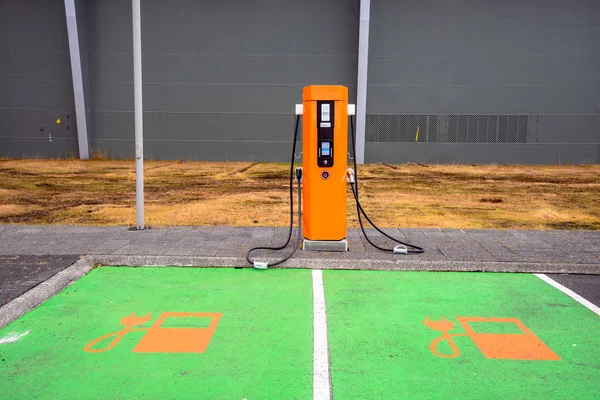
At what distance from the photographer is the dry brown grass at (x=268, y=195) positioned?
10.0 metres

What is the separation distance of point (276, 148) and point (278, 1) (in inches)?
249

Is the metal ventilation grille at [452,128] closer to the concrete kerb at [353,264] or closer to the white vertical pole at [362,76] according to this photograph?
the white vertical pole at [362,76]

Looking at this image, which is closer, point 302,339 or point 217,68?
point 302,339

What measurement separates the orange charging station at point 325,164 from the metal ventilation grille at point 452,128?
55.6ft

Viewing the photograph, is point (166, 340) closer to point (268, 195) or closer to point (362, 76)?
point (268, 195)

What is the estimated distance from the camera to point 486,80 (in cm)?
2292

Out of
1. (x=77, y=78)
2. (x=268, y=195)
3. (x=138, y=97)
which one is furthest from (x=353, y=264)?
(x=77, y=78)

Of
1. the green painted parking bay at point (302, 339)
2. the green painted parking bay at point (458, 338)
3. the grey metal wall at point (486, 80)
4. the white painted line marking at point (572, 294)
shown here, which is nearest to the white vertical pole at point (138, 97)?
the green painted parking bay at point (302, 339)

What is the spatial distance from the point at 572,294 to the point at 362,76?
1801 centimetres

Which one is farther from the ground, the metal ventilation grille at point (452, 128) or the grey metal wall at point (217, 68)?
the grey metal wall at point (217, 68)

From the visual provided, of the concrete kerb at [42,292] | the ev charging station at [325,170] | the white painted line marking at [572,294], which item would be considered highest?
the ev charging station at [325,170]

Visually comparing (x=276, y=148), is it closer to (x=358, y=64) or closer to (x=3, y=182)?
(x=358, y=64)

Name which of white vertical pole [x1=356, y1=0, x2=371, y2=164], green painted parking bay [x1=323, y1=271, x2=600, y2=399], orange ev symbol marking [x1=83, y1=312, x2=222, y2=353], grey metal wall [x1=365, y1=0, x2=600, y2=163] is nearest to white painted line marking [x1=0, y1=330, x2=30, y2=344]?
orange ev symbol marking [x1=83, y1=312, x2=222, y2=353]

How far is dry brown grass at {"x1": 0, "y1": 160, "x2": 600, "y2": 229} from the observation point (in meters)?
10.0
